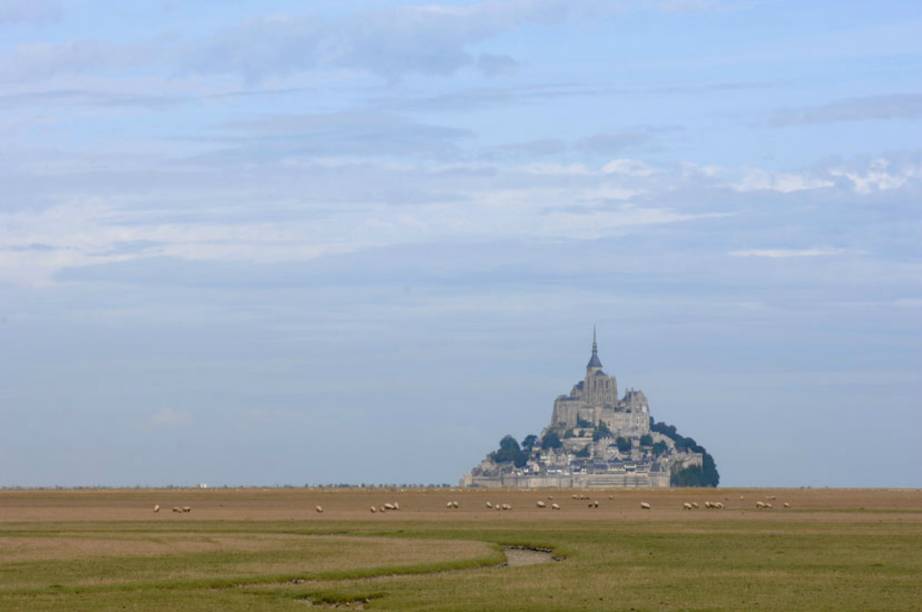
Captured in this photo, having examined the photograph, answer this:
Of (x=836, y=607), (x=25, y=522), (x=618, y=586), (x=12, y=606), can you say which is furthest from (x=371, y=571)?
(x=25, y=522)

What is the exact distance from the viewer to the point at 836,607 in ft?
147

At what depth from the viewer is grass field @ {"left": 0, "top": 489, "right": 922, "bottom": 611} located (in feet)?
155

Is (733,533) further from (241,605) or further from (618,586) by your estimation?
(241,605)

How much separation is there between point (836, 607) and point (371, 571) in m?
19.7

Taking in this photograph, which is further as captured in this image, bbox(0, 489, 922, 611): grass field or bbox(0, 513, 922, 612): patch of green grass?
bbox(0, 489, 922, 611): grass field

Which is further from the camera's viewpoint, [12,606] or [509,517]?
[509,517]

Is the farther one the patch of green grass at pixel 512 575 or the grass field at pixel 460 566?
the grass field at pixel 460 566

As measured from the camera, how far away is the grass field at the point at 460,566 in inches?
1865

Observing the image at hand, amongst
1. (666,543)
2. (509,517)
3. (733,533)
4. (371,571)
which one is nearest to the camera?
(371,571)

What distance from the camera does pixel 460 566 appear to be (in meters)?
→ 61.2

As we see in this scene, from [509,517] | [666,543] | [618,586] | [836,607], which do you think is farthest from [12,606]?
[509,517]

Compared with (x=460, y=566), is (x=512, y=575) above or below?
below

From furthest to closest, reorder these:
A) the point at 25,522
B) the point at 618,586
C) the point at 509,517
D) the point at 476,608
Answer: the point at 509,517 < the point at 25,522 < the point at 618,586 < the point at 476,608

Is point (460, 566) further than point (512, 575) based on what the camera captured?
Yes
